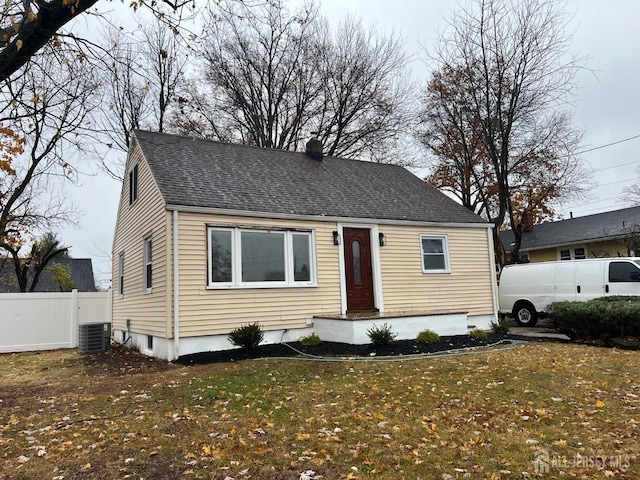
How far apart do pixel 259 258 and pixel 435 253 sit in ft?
18.5

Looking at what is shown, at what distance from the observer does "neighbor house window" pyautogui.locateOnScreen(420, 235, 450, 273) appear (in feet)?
43.8

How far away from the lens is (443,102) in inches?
854

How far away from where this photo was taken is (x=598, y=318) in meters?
10.3

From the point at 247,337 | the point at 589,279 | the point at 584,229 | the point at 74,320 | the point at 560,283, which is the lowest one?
the point at 247,337

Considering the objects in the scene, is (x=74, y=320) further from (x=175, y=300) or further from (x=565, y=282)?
(x=565, y=282)

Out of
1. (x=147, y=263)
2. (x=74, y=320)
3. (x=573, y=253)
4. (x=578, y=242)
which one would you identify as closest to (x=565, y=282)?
(x=578, y=242)

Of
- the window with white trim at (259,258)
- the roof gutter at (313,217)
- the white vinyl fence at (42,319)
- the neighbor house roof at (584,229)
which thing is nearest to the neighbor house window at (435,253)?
the roof gutter at (313,217)

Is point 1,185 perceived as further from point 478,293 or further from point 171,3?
point 478,293

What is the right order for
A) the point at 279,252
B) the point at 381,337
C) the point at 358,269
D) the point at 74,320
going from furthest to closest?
the point at 74,320 < the point at 358,269 < the point at 279,252 < the point at 381,337

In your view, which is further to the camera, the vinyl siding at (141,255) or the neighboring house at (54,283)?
the neighboring house at (54,283)

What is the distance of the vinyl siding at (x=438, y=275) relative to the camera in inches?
496

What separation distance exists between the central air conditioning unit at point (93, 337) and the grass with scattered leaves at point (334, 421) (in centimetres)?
435

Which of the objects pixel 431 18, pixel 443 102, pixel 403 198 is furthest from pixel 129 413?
pixel 443 102

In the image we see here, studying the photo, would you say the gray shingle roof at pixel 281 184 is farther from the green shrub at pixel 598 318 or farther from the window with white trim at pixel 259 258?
the green shrub at pixel 598 318
